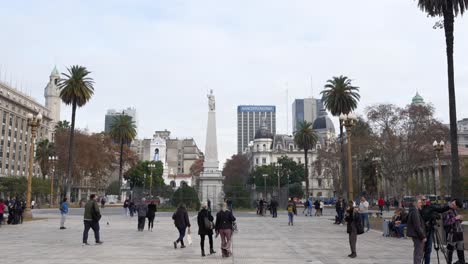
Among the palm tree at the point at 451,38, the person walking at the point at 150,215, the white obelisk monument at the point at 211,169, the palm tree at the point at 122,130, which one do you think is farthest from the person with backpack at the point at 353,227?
the palm tree at the point at 122,130

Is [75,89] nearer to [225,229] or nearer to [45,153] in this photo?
[45,153]

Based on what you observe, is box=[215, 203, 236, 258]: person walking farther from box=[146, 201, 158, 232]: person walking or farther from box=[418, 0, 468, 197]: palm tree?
box=[418, 0, 468, 197]: palm tree

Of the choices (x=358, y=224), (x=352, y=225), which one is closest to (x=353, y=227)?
(x=352, y=225)

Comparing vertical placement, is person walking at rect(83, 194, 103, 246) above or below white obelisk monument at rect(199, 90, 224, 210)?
below

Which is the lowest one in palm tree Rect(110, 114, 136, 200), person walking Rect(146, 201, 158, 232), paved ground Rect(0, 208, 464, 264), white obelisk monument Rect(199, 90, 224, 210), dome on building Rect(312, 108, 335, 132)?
paved ground Rect(0, 208, 464, 264)

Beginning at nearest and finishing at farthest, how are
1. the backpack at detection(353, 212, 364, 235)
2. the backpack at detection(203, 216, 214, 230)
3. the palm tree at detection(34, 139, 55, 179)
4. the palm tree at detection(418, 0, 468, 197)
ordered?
the backpack at detection(353, 212, 364, 235)
the backpack at detection(203, 216, 214, 230)
the palm tree at detection(418, 0, 468, 197)
the palm tree at detection(34, 139, 55, 179)

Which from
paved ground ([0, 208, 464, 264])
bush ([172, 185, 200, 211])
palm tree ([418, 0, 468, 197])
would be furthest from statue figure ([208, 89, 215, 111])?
paved ground ([0, 208, 464, 264])

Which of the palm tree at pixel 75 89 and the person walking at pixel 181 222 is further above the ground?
the palm tree at pixel 75 89

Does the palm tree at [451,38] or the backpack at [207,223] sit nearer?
the backpack at [207,223]

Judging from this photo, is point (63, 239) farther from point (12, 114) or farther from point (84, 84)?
point (12, 114)

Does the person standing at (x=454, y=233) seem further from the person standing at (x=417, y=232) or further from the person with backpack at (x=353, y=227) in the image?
the person with backpack at (x=353, y=227)

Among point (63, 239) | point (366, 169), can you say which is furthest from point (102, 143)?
point (63, 239)

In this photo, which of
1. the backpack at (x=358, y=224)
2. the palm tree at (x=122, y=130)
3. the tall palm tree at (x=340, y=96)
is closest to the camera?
the backpack at (x=358, y=224)

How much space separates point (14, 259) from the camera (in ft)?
37.0
